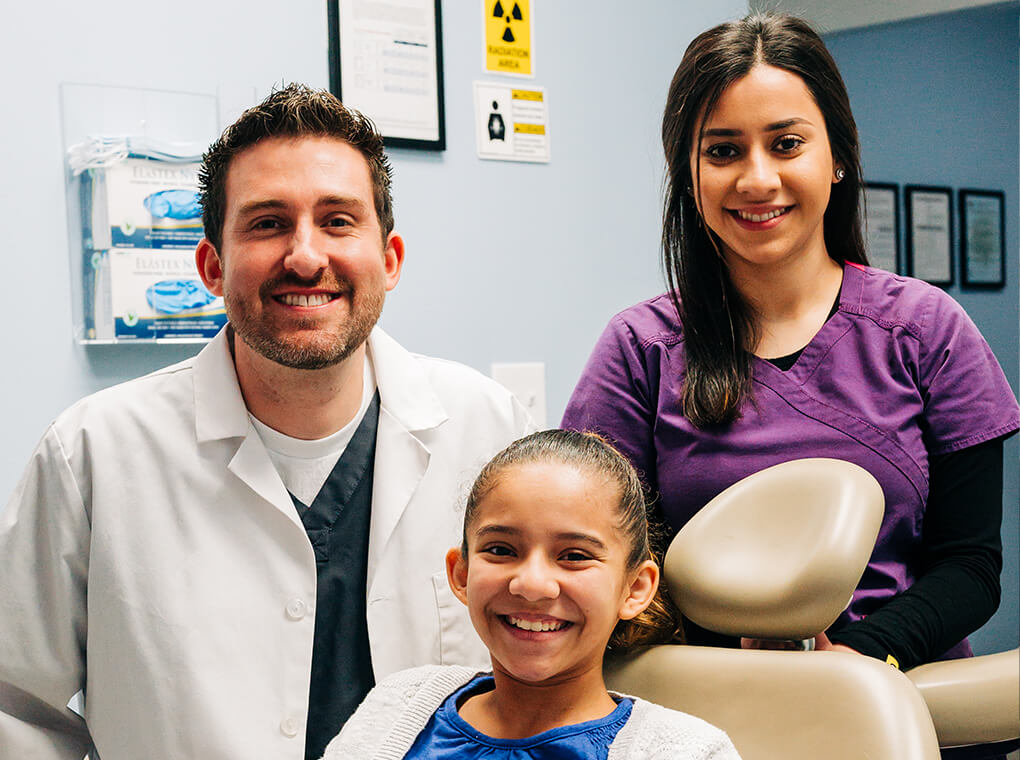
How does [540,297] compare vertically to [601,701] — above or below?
above

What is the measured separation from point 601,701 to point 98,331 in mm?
1215

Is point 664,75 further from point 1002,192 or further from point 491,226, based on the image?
point 1002,192

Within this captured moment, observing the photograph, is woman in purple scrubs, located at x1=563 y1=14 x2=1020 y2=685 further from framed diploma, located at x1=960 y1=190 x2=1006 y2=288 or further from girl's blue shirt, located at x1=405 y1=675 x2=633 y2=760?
framed diploma, located at x1=960 y1=190 x2=1006 y2=288

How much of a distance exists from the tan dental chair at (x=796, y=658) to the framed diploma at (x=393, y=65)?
134 centimetres

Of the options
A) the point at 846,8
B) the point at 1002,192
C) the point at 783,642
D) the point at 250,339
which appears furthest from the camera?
the point at 1002,192

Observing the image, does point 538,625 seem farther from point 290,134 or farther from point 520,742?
point 290,134

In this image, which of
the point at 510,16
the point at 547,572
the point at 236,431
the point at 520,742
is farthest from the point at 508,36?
the point at 520,742

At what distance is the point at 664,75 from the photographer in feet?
8.80

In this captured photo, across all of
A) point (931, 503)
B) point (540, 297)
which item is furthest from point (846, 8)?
point (931, 503)

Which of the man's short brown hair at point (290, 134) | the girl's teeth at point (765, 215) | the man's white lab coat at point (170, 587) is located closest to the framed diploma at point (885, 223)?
the girl's teeth at point (765, 215)

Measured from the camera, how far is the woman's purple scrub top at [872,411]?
138cm

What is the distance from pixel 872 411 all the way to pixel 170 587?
926mm

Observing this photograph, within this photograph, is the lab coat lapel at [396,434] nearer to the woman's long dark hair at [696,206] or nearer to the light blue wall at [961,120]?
the woman's long dark hair at [696,206]

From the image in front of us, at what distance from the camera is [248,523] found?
4.66 ft
